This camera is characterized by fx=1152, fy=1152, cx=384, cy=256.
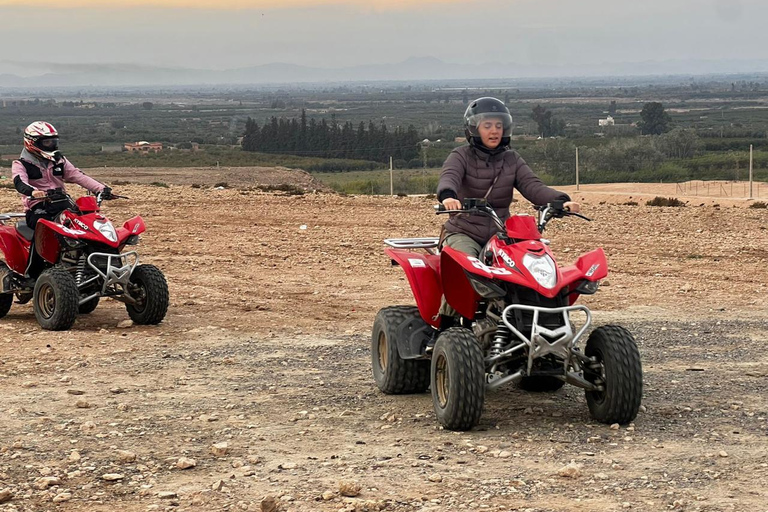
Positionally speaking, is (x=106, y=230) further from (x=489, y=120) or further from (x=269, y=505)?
(x=269, y=505)

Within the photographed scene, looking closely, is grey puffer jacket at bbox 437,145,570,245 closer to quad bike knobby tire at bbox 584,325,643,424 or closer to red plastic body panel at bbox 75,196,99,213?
quad bike knobby tire at bbox 584,325,643,424

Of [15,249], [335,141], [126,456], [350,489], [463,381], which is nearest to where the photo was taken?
[350,489]

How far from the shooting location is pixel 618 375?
7.31 m

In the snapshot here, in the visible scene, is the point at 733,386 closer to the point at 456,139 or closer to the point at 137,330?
the point at 137,330

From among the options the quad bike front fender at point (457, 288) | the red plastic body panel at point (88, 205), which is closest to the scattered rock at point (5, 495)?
the quad bike front fender at point (457, 288)

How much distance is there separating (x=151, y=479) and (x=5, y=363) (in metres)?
4.10

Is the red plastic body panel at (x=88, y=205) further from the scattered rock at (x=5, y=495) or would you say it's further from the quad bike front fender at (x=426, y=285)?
the scattered rock at (x=5, y=495)

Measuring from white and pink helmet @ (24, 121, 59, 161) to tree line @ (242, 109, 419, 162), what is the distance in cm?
8671

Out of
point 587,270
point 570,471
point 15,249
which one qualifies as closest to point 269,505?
point 570,471

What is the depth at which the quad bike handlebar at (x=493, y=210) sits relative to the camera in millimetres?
7835

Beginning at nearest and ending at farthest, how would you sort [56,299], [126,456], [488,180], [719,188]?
[126,456]
[488,180]
[56,299]
[719,188]

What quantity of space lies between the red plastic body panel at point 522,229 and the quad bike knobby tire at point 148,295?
4940 mm

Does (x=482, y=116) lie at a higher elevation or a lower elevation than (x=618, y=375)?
higher

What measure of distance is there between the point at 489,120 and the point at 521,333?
1.75 meters
